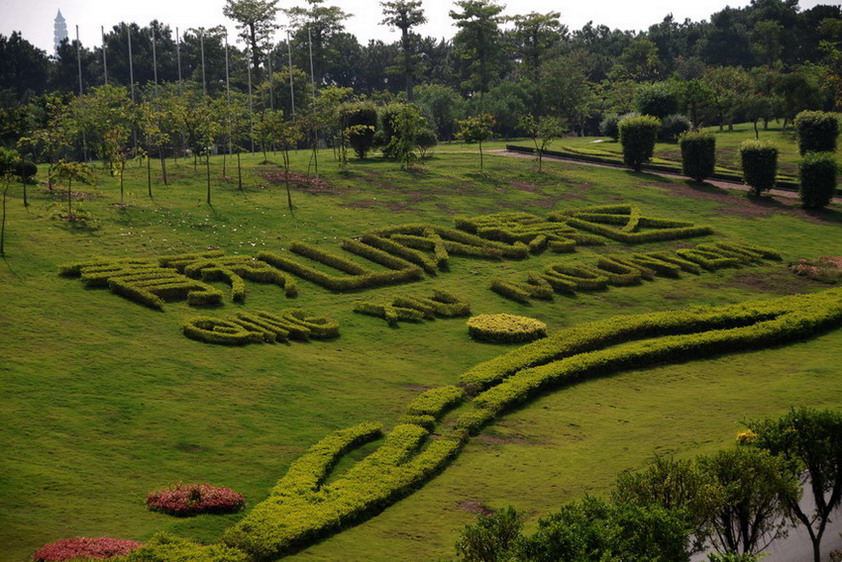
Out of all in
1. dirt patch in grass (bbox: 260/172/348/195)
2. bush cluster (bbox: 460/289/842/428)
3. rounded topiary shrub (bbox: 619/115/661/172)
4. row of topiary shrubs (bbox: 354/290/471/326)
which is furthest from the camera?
rounded topiary shrub (bbox: 619/115/661/172)

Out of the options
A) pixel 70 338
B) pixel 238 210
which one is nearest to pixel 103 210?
pixel 238 210

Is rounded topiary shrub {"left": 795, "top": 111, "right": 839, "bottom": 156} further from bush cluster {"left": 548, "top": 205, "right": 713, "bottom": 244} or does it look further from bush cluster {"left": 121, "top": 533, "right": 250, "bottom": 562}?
bush cluster {"left": 121, "top": 533, "right": 250, "bottom": 562}

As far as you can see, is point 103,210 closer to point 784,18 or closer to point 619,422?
point 619,422

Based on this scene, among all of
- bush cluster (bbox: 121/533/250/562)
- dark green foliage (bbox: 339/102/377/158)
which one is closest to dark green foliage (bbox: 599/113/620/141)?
dark green foliage (bbox: 339/102/377/158)

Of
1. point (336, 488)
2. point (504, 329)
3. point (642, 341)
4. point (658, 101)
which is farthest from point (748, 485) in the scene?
Answer: point (658, 101)

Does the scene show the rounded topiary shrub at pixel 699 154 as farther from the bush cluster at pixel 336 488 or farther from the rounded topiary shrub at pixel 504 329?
the bush cluster at pixel 336 488

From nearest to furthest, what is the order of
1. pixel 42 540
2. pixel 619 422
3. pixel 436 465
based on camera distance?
pixel 42 540 < pixel 436 465 < pixel 619 422
